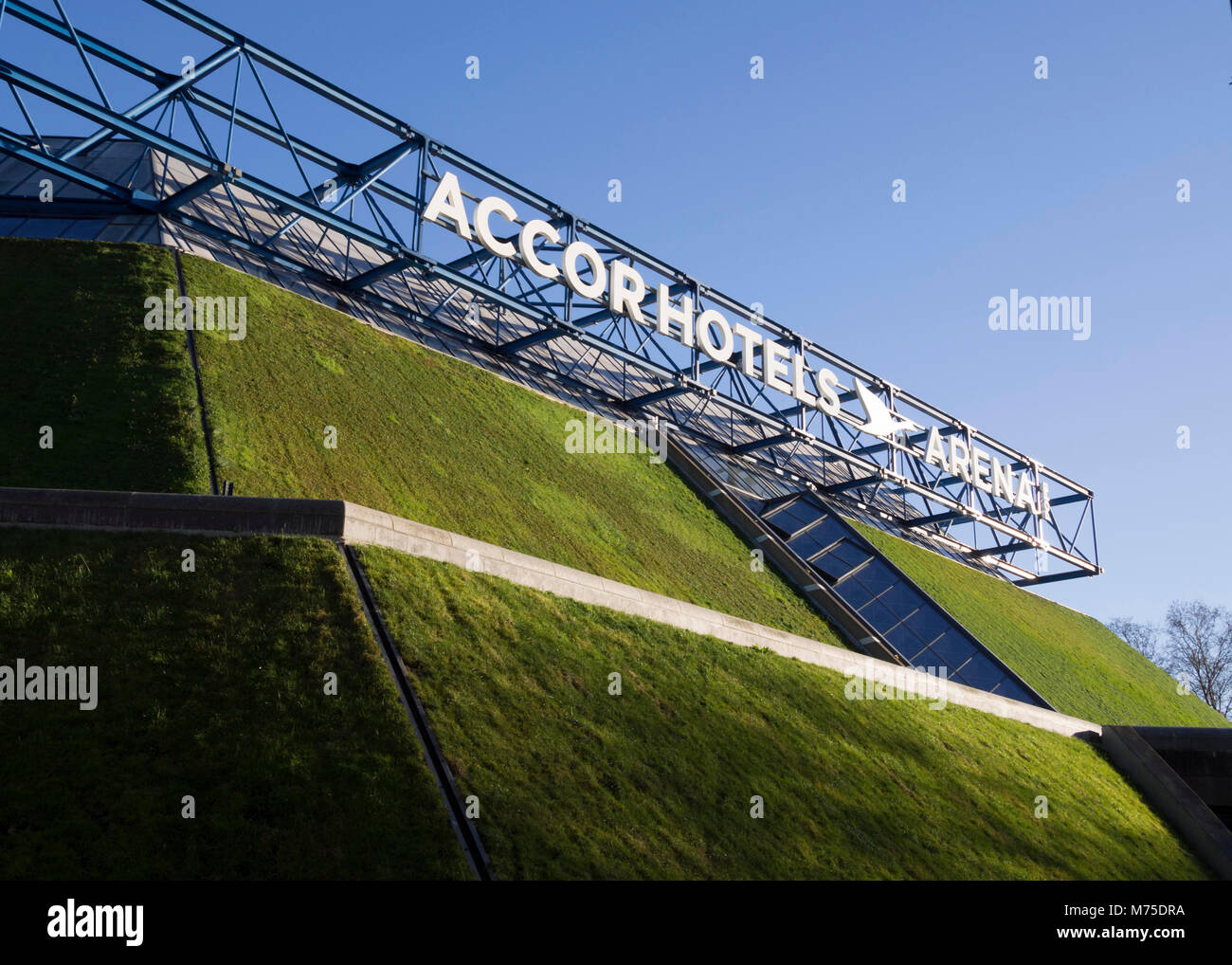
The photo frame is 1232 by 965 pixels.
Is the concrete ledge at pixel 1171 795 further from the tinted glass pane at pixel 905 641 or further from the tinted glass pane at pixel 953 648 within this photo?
the tinted glass pane at pixel 905 641

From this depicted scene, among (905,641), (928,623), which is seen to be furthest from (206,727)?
(928,623)

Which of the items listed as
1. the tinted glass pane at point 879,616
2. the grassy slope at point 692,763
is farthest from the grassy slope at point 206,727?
the tinted glass pane at point 879,616

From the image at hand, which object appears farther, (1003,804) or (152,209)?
(152,209)

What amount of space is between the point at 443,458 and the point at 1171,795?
16830 millimetres

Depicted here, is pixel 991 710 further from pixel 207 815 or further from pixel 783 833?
pixel 207 815

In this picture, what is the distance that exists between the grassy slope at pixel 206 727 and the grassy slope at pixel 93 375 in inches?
126

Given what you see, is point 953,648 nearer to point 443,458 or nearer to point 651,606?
point 651,606

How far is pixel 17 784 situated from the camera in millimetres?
10109

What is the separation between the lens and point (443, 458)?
75.3ft

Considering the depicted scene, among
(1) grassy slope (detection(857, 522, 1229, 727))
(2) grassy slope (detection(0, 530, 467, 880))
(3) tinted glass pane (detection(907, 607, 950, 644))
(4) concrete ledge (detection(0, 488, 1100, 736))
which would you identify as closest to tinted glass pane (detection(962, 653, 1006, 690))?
(3) tinted glass pane (detection(907, 607, 950, 644))

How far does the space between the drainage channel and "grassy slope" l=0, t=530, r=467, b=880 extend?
0.16m
